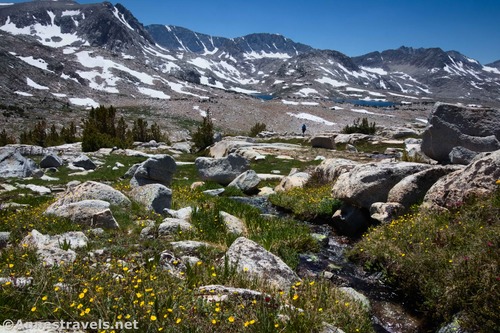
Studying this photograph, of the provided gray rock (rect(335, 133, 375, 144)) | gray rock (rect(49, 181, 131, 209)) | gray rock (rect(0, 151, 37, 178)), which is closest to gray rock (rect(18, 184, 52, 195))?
gray rock (rect(0, 151, 37, 178))

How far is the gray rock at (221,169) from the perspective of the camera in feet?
79.6

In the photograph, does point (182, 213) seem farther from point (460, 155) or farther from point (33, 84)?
point (33, 84)

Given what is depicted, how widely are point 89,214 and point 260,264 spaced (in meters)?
5.91

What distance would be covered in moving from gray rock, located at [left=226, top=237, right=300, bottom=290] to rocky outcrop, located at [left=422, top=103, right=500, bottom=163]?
44.4ft

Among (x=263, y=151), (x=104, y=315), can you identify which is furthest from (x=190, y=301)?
(x=263, y=151)

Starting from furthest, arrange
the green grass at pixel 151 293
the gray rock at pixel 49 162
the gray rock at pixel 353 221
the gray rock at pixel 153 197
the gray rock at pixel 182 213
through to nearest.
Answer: the gray rock at pixel 49 162
the gray rock at pixel 353 221
the gray rock at pixel 153 197
the gray rock at pixel 182 213
the green grass at pixel 151 293

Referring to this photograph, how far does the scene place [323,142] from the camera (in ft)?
141

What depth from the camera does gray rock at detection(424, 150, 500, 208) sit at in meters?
10.9

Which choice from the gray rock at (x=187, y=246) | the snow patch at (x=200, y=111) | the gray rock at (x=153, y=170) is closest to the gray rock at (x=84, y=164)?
the gray rock at (x=153, y=170)

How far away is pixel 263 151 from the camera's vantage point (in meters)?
38.0

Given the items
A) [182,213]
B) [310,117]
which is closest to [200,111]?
[310,117]

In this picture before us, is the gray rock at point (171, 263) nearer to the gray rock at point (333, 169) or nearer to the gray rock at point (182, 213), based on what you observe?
the gray rock at point (182, 213)

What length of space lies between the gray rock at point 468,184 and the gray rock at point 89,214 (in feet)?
32.6

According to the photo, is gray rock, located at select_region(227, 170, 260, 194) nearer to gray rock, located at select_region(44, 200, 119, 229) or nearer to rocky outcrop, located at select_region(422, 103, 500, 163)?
rocky outcrop, located at select_region(422, 103, 500, 163)
